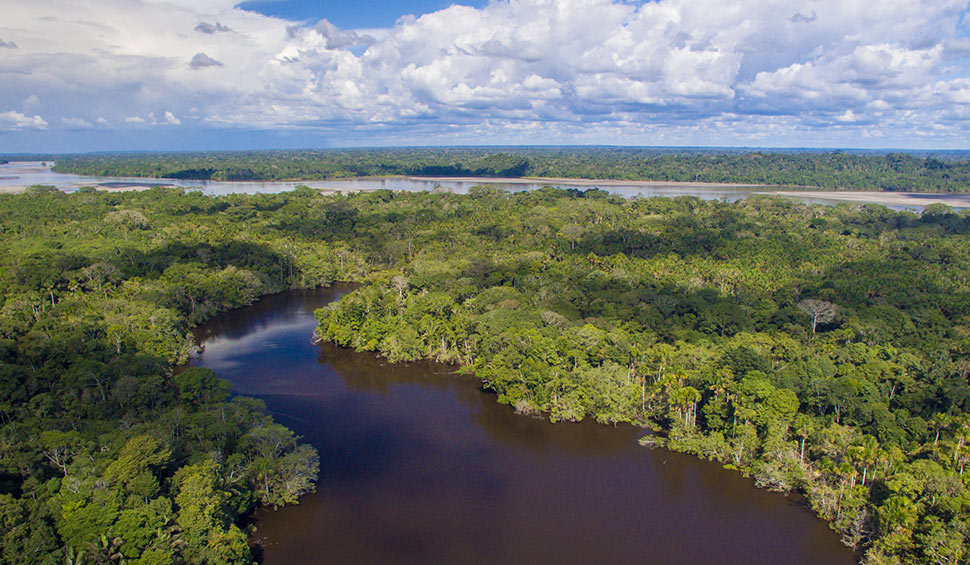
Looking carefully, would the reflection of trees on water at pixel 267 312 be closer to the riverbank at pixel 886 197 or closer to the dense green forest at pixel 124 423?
the dense green forest at pixel 124 423

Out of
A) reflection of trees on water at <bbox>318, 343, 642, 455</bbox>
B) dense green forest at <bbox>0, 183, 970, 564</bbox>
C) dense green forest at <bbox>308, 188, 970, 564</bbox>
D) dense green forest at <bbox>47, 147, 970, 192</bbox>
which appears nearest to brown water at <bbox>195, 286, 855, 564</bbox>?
reflection of trees on water at <bbox>318, 343, 642, 455</bbox>

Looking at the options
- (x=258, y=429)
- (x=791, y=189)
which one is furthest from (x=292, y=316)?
(x=791, y=189)

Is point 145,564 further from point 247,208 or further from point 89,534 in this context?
point 247,208

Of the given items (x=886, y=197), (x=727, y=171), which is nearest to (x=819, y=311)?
(x=886, y=197)

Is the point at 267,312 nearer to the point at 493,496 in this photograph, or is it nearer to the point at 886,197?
the point at 493,496

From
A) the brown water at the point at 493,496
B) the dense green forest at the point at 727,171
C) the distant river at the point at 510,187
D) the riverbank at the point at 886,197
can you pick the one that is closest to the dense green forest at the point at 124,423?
the brown water at the point at 493,496
